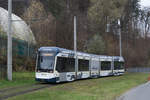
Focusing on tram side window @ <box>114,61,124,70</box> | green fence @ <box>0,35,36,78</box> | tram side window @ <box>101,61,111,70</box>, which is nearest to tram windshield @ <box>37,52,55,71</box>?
green fence @ <box>0,35,36,78</box>

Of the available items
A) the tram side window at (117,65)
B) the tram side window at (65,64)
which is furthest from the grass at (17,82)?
the tram side window at (117,65)

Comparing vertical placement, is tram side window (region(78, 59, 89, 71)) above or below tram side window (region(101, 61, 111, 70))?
above

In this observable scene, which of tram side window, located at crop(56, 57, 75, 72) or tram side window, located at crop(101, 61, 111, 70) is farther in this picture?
tram side window, located at crop(101, 61, 111, 70)

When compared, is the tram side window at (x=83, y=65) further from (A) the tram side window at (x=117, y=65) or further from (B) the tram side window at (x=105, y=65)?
(A) the tram side window at (x=117, y=65)

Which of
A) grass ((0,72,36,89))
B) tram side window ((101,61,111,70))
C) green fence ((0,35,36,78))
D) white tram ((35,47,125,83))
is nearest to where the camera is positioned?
grass ((0,72,36,89))

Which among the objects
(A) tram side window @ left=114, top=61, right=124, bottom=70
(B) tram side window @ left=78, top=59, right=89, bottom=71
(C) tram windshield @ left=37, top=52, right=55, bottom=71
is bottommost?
(A) tram side window @ left=114, top=61, right=124, bottom=70

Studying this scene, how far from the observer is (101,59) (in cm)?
3544

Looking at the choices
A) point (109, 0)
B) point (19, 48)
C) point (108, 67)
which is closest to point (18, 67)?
point (19, 48)

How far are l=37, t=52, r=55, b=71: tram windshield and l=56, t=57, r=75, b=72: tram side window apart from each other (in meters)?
0.61

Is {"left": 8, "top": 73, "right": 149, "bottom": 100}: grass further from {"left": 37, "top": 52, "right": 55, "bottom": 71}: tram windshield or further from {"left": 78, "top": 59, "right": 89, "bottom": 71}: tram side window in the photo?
{"left": 78, "top": 59, "right": 89, "bottom": 71}: tram side window

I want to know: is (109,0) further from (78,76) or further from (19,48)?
(78,76)

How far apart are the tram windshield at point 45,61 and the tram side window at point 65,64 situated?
1.99 ft

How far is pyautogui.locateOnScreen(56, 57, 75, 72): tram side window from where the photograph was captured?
22.2m

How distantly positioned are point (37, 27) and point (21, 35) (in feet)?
10.9
